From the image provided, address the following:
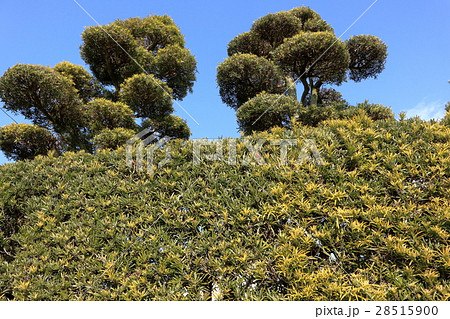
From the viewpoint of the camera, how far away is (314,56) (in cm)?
941

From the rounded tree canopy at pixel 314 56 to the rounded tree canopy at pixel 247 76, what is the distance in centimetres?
64

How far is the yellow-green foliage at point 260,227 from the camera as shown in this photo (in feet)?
9.02

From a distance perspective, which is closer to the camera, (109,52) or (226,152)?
(226,152)

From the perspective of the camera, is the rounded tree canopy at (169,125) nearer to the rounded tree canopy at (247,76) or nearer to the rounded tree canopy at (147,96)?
the rounded tree canopy at (147,96)

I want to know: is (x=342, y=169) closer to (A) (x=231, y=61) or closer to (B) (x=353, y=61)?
(A) (x=231, y=61)

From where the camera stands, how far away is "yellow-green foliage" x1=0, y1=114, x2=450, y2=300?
275cm

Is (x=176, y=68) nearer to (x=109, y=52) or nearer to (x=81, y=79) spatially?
(x=109, y=52)

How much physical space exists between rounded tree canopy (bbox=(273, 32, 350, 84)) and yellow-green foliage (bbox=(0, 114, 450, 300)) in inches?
255

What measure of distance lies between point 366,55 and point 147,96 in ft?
35.5

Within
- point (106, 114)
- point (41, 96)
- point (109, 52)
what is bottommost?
point (106, 114)

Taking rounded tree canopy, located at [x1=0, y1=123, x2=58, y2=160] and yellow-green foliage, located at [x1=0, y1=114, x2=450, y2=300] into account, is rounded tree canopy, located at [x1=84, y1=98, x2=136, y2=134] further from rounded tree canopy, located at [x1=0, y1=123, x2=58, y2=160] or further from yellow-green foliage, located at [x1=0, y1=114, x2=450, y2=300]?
yellow-green foliage, located at [x1=0, y1=114, x2=450, y2=300]

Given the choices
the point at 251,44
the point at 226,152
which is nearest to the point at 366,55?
the point at 251,44

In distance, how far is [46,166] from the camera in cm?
453

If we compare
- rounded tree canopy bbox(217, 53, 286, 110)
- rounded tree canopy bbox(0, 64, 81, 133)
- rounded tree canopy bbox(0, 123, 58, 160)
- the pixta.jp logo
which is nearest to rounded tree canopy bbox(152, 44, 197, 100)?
rounded tree canopy bbox(217, 53, 286, 110)
